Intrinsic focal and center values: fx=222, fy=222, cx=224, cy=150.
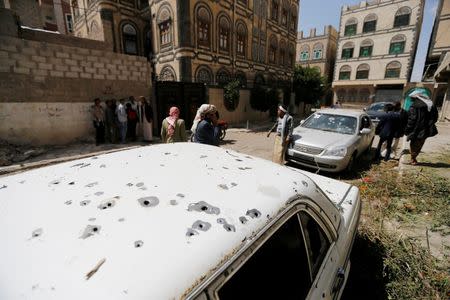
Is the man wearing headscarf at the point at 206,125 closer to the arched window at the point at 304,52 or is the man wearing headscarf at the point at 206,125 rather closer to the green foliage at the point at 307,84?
the green foliage at the point at 307,84

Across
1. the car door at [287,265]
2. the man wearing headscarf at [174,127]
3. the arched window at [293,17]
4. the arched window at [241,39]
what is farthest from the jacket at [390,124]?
the arched window at [293,17]

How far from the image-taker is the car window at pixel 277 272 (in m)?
1.05

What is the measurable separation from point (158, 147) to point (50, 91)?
28.1ft

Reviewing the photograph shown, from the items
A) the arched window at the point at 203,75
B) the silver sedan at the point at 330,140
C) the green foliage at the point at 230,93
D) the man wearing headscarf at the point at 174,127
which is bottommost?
the silver sedan at the point at 330,140

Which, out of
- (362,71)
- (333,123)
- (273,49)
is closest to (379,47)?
(362,71)

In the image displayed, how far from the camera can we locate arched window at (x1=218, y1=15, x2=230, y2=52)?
17125 mm

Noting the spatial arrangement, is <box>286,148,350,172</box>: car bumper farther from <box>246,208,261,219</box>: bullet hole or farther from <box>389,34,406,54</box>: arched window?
<box>389,34,406,54</box>: arched window

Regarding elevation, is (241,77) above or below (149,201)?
above

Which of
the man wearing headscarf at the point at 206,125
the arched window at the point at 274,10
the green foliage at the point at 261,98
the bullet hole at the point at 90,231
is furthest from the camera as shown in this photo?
the arched window at the point at 274,10

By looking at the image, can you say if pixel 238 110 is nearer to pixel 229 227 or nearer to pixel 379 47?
pixel 229 227

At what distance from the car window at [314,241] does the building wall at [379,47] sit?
3762 cm

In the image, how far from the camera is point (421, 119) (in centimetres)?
583

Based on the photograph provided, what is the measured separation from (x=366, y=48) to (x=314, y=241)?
3908 centimetres

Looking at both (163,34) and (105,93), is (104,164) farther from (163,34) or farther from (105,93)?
(163,34)
